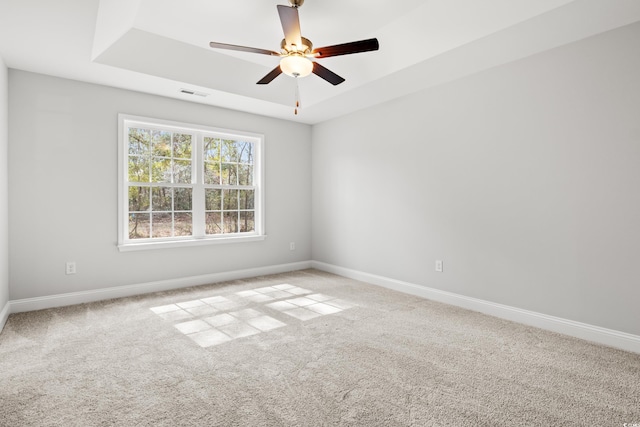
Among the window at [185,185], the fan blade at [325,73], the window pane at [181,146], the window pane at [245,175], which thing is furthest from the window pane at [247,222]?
the fan blade at [325,73]

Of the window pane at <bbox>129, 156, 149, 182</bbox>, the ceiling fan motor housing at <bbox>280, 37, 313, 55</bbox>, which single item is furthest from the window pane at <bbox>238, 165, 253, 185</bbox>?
the ceiling fan motor housing at <bbox>280, 37, 313, 55</bbox>

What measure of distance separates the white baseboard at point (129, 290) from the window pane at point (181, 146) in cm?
166

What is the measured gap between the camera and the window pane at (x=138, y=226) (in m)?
4.20

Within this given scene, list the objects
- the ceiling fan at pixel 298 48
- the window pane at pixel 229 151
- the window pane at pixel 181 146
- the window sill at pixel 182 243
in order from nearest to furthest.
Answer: the ceiling fan at pixel 298 48, the window sill at pixel 182 243, the window pane at pixel 181 146, the window pane at pixel 229 151

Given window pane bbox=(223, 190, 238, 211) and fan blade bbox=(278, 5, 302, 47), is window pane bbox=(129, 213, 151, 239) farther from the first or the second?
fan blade bbox=(278, 5, 302, 47)

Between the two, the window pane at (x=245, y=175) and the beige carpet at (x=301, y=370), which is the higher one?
the window pane at (x=245, y=175)

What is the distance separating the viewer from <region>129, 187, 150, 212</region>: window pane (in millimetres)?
4172

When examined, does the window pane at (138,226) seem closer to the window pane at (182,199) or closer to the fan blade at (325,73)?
the window pane at (182,199)

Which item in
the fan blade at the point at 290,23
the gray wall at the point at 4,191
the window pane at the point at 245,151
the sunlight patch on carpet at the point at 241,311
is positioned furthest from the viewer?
the window pane at the point at 245,151

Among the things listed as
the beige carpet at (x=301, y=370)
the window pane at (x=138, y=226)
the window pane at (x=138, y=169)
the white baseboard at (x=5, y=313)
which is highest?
the window pane at (x=138, y=169)

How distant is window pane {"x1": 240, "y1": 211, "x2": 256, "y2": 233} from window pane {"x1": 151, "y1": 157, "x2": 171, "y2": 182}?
120cm

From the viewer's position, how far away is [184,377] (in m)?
2.18

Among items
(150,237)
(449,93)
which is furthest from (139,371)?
(449,93)

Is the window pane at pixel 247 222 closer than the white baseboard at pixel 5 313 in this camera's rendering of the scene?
No
